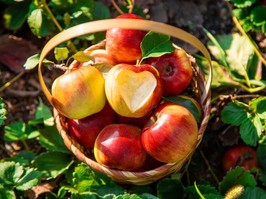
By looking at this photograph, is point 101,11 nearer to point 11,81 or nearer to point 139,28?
point 11,81

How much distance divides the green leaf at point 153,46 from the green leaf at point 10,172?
504 mm

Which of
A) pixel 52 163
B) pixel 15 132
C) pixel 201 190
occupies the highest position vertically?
pixel 15 132

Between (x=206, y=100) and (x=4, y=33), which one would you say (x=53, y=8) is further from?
(x=206, y=100)

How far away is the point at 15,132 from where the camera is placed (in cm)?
195

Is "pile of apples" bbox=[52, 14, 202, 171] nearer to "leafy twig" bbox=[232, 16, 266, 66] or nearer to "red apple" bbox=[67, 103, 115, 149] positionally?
"red apple" bbox=[67, 103, 115, 149]

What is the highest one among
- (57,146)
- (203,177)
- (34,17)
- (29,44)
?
(34,17)

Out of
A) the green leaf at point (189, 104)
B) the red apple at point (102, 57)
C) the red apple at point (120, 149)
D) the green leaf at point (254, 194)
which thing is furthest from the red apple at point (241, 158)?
the red apple at point (102, 57)

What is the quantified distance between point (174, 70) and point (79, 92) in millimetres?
295

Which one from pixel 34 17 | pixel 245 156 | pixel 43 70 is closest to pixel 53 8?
pixel 34 17

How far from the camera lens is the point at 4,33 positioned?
7.24 ft

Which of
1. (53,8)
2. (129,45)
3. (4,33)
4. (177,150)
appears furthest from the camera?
(4,33)

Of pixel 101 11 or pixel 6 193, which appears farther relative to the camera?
pixel 101 11

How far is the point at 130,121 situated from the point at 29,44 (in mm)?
659

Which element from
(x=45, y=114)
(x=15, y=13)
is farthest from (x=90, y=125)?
(x=15, y=13)
